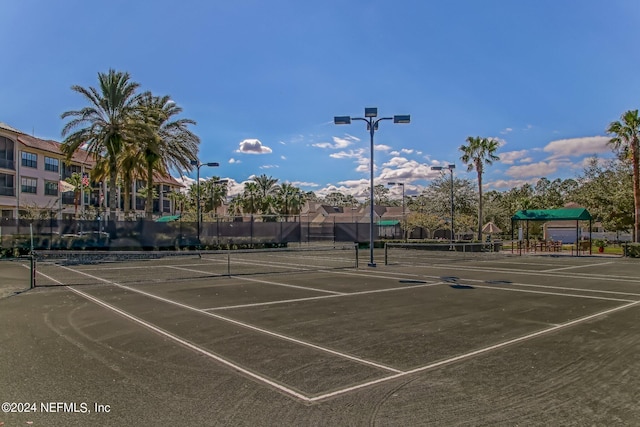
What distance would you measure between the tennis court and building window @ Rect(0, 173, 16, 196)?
45643 millimetres

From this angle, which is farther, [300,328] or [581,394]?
[300,328]

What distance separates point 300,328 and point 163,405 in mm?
3946

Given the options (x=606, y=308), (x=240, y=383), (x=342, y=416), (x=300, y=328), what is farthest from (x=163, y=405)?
(x=606, y=308)

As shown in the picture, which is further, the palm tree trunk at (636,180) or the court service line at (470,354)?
the palm tree trunk at (636,180)

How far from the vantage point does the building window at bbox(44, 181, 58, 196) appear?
189ft

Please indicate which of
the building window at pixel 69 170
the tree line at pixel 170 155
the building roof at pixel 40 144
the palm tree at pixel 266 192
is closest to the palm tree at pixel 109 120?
the tree line at pixel 170 155

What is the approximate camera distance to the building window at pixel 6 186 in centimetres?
4992

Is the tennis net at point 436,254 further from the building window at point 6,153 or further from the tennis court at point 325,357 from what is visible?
the building window at point 6,153

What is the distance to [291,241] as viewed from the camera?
4144cm

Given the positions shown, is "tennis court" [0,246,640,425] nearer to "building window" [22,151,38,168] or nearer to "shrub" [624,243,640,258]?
"shrub" [624,243,640,258]

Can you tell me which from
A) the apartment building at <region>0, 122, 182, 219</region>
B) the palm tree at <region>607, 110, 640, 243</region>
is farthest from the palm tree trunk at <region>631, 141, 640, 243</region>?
the apartment building at <region>0, 122, 182, 219</region>

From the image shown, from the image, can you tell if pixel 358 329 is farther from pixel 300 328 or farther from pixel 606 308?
pixel 606 308

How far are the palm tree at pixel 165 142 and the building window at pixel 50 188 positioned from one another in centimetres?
2690

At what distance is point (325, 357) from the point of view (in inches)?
252
